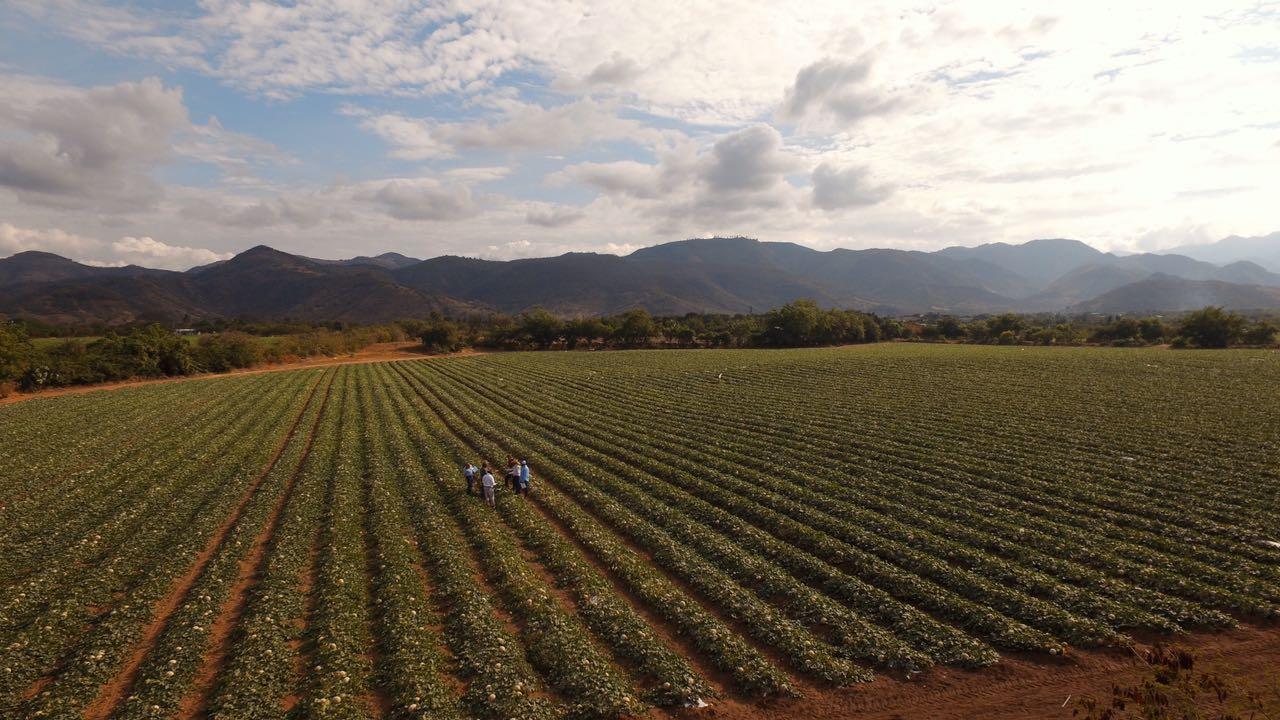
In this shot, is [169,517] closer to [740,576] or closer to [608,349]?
[740,576]

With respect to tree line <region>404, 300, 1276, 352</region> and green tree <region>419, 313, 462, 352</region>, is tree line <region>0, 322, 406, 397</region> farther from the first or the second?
tree line <region>404, 300, 1276, 352</region>

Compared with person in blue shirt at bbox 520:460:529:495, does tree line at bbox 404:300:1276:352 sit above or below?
Answer: above

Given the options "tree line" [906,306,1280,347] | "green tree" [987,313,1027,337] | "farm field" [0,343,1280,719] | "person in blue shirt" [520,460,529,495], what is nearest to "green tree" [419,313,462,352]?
"farm field" [0,343,1280,719]

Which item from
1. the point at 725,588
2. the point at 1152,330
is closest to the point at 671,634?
the point at 725,588

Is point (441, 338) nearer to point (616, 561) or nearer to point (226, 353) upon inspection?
point (226, 353)

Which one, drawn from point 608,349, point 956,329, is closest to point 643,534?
point 608,349
